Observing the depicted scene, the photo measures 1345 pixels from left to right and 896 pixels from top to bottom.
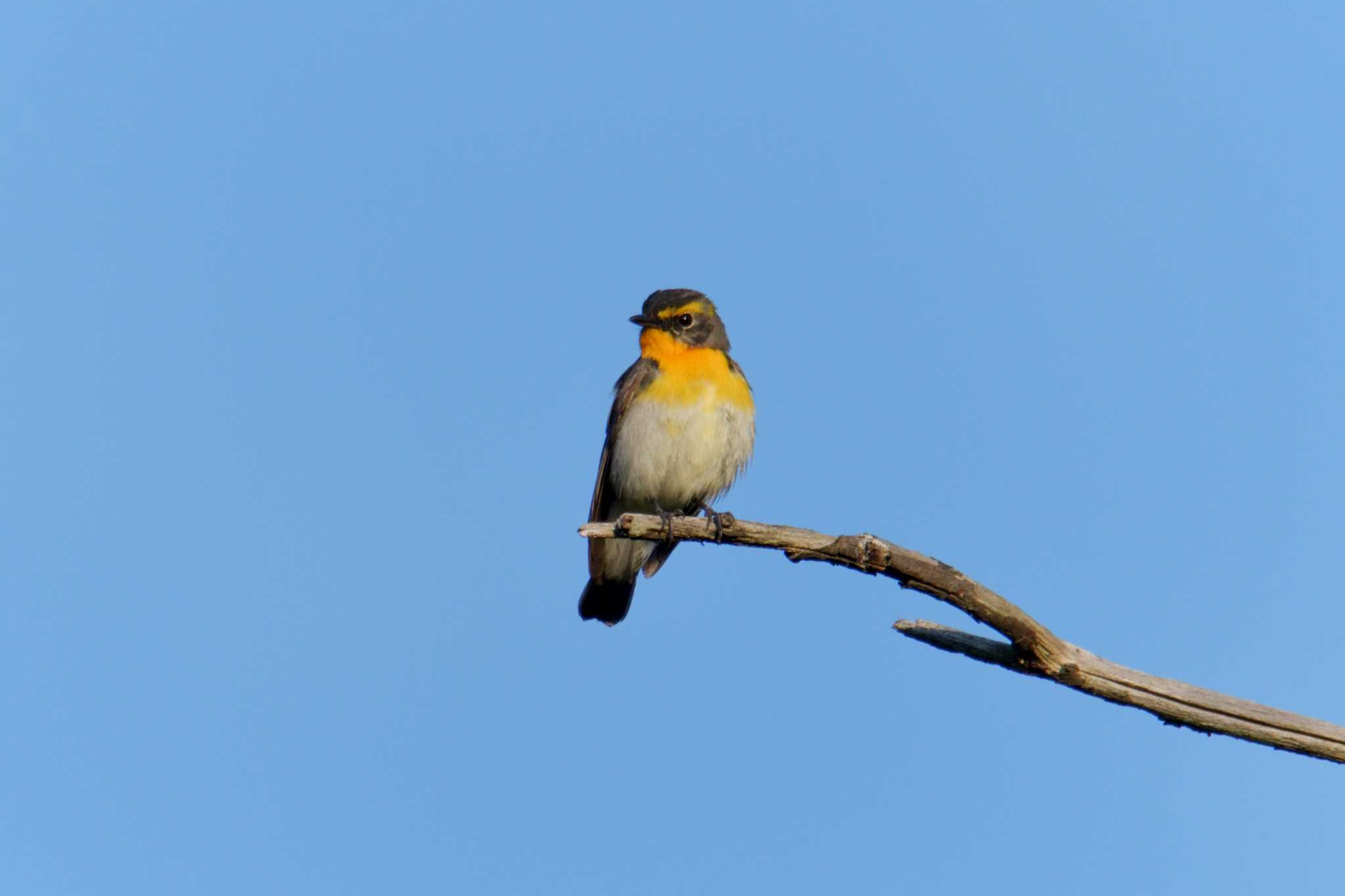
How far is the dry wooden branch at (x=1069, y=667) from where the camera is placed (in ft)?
23.0

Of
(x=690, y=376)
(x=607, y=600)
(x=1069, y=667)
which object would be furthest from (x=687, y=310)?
(x=1069, y=667)

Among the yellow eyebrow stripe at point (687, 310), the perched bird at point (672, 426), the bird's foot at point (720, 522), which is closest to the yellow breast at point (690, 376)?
the perched bird at point (672, 426)

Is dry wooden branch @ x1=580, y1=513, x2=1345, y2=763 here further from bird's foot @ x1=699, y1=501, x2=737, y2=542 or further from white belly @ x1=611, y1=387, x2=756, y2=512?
white belly @ x1=611, y1=387, x2=756, y2=512

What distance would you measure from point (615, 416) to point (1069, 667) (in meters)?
5.62

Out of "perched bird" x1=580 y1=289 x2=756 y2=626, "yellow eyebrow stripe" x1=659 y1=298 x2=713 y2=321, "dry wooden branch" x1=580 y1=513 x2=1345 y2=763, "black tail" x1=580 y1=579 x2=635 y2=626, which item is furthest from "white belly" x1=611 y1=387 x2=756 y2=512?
"dry wooden branch" x1=580 y1=513 x2=1345 y2=763

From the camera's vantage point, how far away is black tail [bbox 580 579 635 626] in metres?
12.6

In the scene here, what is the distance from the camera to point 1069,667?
7.10 metres

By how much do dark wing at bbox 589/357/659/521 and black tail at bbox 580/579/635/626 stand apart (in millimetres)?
475

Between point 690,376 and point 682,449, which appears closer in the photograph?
point 682,449

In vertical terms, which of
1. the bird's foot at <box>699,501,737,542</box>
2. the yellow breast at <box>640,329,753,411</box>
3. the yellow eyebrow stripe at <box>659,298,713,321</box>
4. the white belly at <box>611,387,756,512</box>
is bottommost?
the bird's foot at <box>699,501,737,542</box>

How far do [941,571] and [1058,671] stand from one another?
82cm

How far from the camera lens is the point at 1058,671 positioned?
7133mm

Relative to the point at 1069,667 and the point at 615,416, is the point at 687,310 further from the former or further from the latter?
the point at 1069,667

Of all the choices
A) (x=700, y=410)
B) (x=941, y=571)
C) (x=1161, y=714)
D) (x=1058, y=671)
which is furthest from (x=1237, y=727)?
(x=700, y=410)
